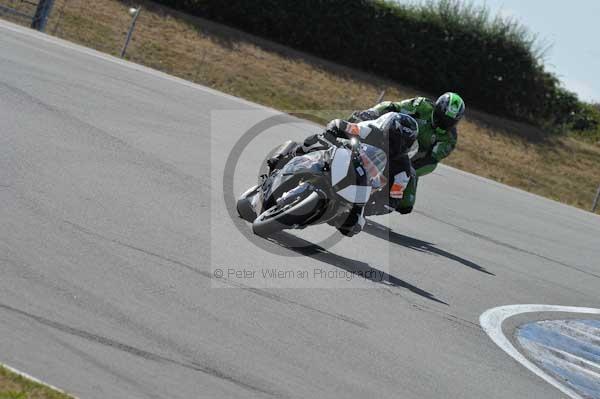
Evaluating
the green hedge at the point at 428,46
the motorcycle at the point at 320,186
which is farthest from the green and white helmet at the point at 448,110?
the green hedge at the point at 428,46

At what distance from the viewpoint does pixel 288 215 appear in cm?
862

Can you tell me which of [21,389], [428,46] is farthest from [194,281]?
[428,46]

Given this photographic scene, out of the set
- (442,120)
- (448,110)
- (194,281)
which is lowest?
(194,281)

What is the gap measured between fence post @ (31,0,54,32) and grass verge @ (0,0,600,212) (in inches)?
50.7

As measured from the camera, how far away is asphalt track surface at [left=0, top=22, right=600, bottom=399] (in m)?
5.57

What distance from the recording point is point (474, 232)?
45.2 feet

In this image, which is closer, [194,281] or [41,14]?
[194,281]

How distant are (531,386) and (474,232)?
22.0 ft

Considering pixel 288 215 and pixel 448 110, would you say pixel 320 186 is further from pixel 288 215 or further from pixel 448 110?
pixel 448 110

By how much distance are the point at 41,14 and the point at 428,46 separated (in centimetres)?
1434

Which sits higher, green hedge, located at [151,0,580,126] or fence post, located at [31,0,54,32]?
green hedge, located at [151,0,580,126]

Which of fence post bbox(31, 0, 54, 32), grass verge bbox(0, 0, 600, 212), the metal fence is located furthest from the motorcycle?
grass verge bbox(0, 0, 600, 212)

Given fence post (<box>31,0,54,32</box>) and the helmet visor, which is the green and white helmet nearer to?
the helmet visor

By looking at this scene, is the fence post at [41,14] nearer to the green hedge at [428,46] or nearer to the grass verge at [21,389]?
the green hedge at [428,46]
